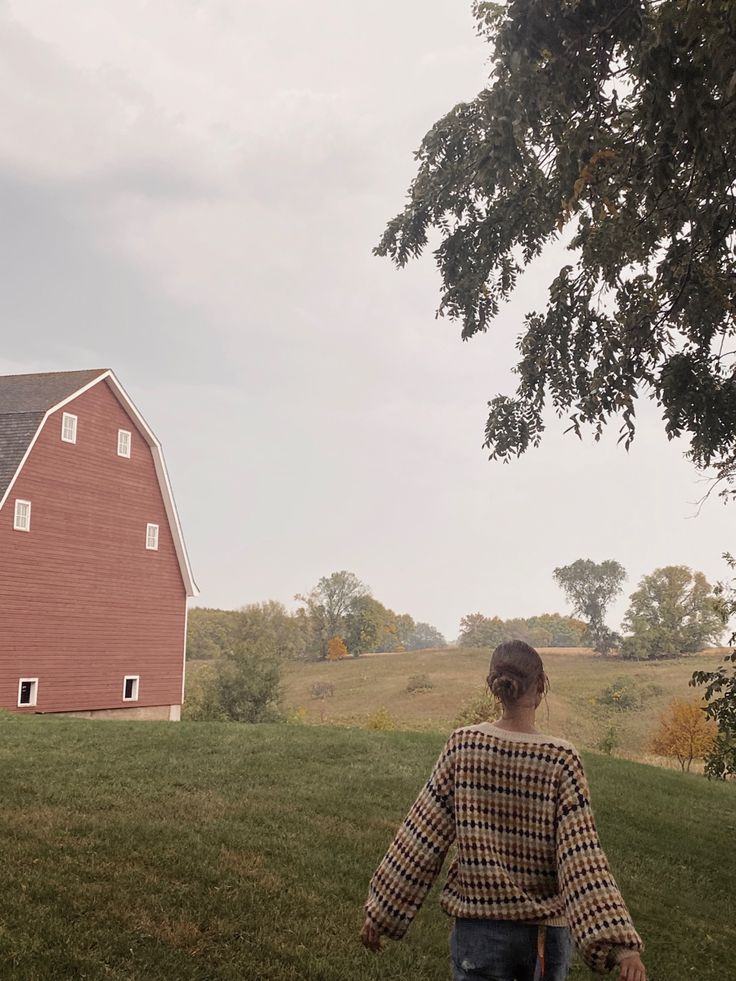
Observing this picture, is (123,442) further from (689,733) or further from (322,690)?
(322,690)

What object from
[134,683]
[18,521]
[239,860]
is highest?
[18,521]

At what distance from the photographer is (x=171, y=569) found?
3441 cm

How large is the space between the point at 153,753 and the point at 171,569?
19078 mm

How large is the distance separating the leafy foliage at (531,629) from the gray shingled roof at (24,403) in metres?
96.8

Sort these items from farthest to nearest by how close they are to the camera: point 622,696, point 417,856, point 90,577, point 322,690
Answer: point 322,690 → point 622,696 → point 90,577 → point 417,856

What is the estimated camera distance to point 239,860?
908 centimetres

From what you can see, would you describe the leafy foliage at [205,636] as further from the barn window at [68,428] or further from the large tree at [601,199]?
the large tree at [601,199]

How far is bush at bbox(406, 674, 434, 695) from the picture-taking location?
Result: 69.8 meters

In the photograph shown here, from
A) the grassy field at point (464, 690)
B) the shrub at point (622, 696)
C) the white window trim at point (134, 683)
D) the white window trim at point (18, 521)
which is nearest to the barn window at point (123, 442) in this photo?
the white window trim at point (18, 521)

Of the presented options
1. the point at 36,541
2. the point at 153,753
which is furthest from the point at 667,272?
the point at 36,541

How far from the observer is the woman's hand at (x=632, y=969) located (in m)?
3.19

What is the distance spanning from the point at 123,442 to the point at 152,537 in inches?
158

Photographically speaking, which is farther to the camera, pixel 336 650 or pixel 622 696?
pixel 336 650

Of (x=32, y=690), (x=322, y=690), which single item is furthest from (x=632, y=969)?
(x=322, y=690)
